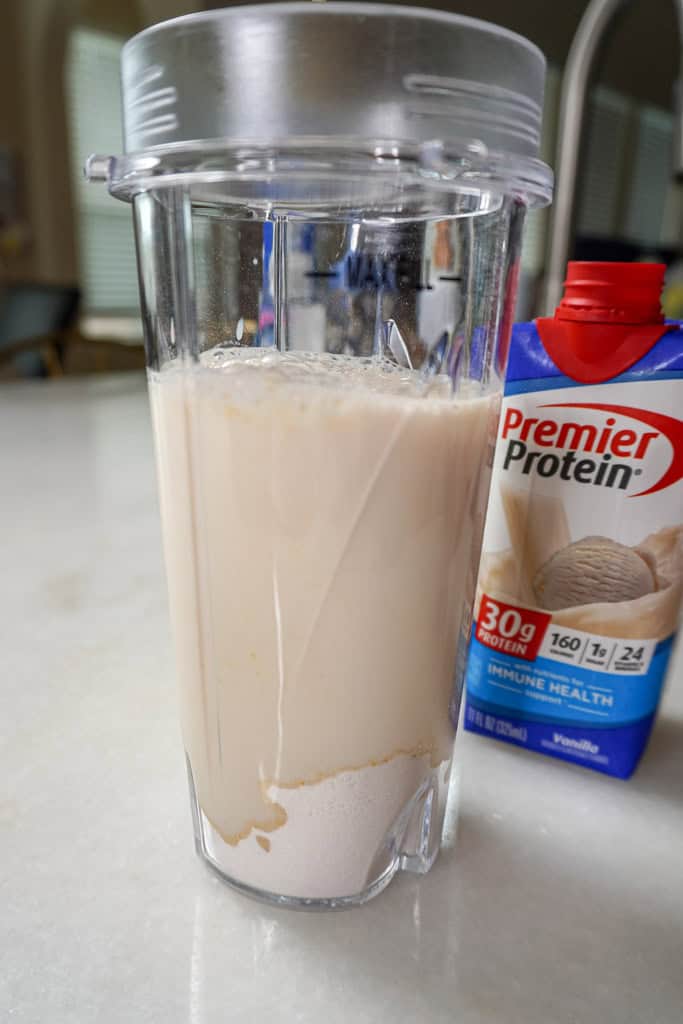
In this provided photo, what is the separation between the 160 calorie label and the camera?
0.37m

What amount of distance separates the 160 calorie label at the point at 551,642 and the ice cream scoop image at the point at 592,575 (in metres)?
0.01

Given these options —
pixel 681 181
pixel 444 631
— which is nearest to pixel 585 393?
pixel 444 631

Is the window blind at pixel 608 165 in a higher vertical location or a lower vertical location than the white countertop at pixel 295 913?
higher

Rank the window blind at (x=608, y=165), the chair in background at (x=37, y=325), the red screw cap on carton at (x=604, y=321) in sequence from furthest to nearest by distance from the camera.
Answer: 1. the window blind at (x=608, y=165)
2. the chair in background at (x=37, y=325)
3. the red screw cap on carton at (x=604, y=321)

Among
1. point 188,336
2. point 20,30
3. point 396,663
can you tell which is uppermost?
point 20,30

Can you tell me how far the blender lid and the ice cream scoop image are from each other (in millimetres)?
200

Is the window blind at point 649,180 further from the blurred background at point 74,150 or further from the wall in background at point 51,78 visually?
the wall in background at point 51,78

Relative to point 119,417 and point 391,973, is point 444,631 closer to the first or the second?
point 391,973

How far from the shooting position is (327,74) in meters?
0.22

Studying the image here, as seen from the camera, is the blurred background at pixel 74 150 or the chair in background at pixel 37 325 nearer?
the chair in background at pixel 37 325

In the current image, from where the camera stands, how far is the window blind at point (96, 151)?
10.6 feet

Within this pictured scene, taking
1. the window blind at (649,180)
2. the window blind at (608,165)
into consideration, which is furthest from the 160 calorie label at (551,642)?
the window blind at (649,180)

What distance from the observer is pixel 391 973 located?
0.26 m

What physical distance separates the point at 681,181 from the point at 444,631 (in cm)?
62
